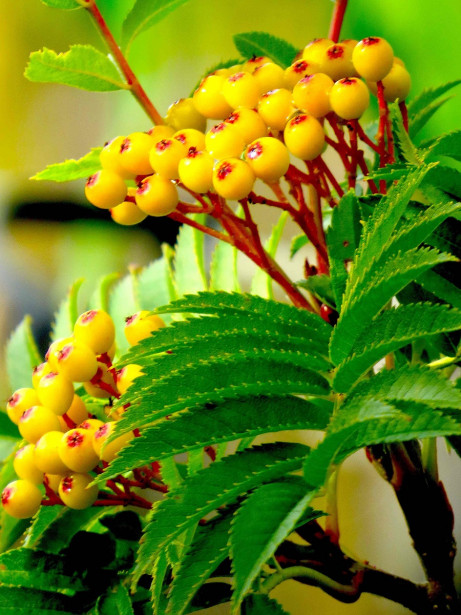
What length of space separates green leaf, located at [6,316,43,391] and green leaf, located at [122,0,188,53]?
0.32m

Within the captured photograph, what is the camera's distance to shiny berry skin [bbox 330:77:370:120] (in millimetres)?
361

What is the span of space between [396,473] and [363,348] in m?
0.20

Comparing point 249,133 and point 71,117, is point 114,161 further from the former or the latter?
point 71,117

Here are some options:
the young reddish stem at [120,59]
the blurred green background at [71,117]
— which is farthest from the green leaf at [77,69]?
the blurred green background at [71,117]

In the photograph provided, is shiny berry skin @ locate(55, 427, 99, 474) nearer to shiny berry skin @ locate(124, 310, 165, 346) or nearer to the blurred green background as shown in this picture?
shiny berry skin @ locate(124, 310, 165, 346)

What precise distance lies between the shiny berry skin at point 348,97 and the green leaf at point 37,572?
1.06 ft

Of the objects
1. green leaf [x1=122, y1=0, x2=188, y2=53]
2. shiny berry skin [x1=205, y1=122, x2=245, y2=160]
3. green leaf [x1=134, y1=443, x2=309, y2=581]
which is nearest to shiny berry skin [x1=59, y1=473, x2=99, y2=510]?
green leaf [x1=134, y1=443, x2=309, y2=581]

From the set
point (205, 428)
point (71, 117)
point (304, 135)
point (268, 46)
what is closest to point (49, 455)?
point (205, 428)

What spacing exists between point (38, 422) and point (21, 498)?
4 cm

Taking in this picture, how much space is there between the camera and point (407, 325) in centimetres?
26

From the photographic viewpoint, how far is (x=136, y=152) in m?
0.39

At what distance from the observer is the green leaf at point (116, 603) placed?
35 centimetres

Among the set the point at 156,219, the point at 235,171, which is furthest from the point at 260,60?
the point at 156,219

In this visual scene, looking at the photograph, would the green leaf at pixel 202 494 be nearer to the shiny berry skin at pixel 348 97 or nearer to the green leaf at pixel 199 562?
the green leaf at pixel 199 562
